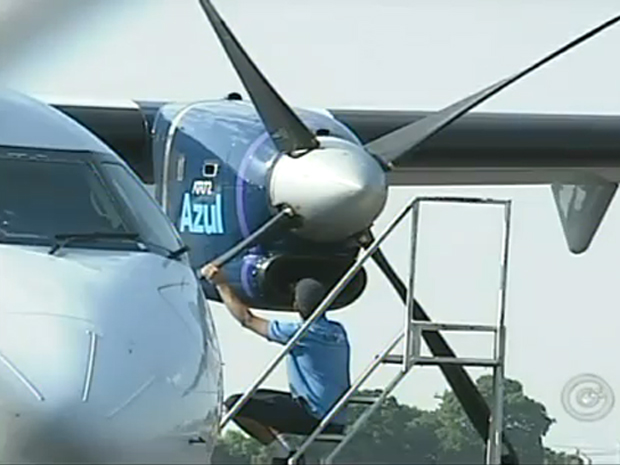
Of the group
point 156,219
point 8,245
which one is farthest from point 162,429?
point 156,219

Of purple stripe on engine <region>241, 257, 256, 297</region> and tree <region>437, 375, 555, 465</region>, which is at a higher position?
tree <region>437, 375, 555, 465</region>

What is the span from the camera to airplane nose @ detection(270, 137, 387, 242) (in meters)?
8.70

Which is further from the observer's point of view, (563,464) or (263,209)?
(563,464)

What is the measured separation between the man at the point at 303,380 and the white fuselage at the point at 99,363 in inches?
115

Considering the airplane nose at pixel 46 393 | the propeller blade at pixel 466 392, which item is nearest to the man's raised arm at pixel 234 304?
the propeller blade at pixel 466 392

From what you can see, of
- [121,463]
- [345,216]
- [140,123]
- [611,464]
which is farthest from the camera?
[611,464]

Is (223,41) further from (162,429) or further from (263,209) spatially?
(162,429)

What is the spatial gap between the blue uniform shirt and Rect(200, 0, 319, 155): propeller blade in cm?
105

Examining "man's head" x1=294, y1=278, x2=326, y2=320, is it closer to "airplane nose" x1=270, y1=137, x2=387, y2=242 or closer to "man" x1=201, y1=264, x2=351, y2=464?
Answer: "man" x1=201, y1=264, x2=351, y2=464

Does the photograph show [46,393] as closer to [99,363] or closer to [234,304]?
[99,363]

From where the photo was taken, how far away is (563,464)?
1694 centimetres

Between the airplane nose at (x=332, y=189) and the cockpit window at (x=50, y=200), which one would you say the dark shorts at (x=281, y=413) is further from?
the cockpit window at (x=50, y=200)

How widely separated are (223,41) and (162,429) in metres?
4.70

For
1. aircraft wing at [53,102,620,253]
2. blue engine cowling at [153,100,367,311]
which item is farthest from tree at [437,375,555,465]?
blue engine cowling at [153,100,367,311]
